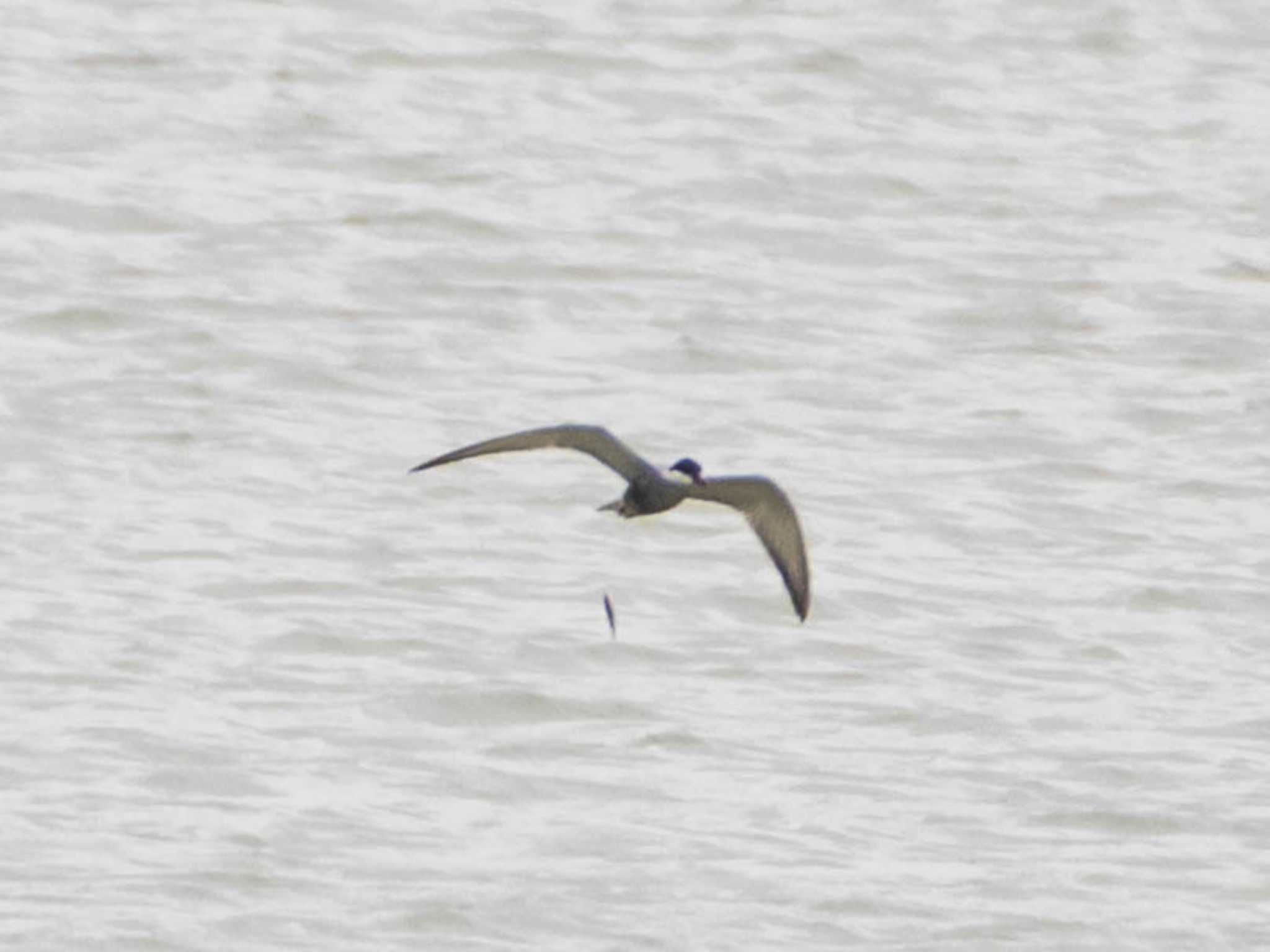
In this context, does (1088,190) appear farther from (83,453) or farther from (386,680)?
(386,680)

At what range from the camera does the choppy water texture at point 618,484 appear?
40.3ft

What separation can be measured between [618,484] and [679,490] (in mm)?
8112

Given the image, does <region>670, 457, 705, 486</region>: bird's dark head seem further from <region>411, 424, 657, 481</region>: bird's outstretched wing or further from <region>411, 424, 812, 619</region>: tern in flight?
<region>411, 424, 657, 481</region>: bird's outstretched wing

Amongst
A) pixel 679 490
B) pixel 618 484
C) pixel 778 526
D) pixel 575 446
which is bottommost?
pixel 618 484

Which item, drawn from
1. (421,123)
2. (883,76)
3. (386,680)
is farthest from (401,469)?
(883,76)

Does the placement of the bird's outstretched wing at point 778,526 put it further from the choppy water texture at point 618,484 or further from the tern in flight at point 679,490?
the choppy water texture at point 618,484

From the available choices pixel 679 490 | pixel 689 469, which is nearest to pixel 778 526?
pixel 679 490

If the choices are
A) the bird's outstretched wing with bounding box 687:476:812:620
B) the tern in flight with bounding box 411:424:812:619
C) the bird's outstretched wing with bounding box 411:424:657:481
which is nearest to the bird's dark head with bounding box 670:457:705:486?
the tern in flight with bounding box 411:424:812:619

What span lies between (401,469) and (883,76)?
835cm

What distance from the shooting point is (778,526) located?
33.7ft

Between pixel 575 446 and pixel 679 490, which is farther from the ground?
pixel 575 446

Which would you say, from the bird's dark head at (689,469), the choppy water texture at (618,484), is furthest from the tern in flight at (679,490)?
the choppy water texture at (618,484)

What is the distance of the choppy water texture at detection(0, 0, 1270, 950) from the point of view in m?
12.3

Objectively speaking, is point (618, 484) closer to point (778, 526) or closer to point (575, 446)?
point (778, 526)
